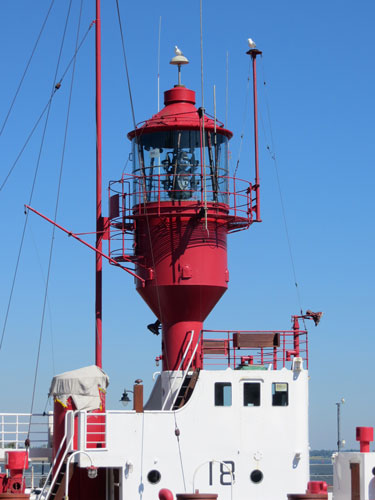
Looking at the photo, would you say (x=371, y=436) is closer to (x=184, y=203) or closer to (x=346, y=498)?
(x=346, y=498)

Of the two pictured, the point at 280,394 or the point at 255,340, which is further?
the point at 255,340

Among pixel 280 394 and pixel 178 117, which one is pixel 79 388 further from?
pixel 178 117

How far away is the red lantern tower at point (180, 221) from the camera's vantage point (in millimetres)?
29641

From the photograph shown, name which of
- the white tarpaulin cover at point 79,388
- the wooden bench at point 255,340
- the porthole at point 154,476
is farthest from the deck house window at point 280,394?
the white tarpaulin cover at point 79,388

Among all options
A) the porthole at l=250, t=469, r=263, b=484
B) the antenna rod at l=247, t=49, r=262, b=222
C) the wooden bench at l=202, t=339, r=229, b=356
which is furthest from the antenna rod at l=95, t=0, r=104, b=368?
the porthole at l=250, t=469, r=263, b=484

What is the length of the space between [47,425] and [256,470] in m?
6.42

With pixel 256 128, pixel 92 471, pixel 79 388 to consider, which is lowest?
pixel 92 471

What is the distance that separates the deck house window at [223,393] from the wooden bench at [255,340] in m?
1.30

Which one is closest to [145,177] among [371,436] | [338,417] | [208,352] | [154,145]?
[154,145]

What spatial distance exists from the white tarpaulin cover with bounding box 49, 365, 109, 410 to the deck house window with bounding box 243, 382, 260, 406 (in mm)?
3625

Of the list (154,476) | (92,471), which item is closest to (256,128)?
(154,476)

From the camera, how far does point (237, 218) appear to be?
3036 cm

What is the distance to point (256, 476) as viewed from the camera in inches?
1081

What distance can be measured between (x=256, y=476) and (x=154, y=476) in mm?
2588
